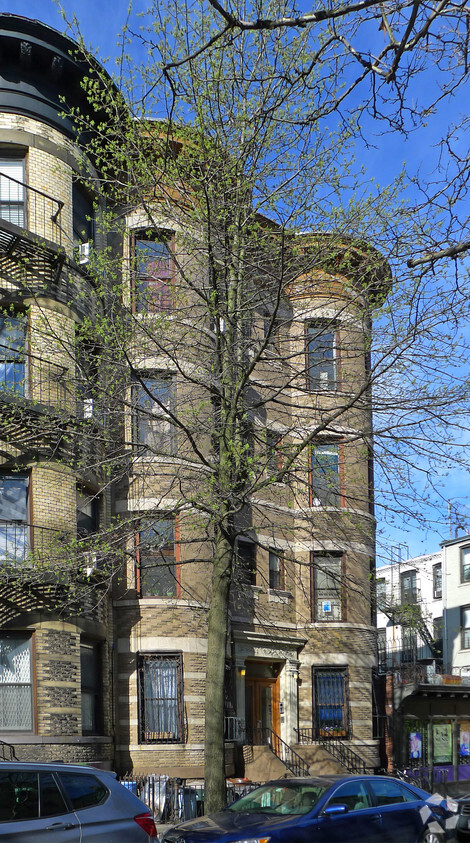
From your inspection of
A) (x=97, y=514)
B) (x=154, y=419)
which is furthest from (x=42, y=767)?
(x=97, y=514)

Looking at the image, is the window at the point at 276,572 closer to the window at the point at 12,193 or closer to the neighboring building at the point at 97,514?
the neighboring building at the point at 97,514

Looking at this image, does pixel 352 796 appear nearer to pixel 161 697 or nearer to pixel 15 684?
pixel 15 684

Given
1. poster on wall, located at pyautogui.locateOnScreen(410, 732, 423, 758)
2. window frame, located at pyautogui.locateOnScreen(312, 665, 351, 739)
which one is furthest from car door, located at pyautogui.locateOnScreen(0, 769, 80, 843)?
poster on wall, located at pyautogui.locateOnScreen(410, 732, 423, 758)

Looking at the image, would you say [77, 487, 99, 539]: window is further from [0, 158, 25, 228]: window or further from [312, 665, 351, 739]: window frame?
[312, 665, 351, 739]: window frame

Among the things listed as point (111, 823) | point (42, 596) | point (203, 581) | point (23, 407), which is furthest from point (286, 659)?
point (111, 823)

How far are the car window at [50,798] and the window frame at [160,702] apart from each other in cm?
1322

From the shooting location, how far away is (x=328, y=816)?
10609mm

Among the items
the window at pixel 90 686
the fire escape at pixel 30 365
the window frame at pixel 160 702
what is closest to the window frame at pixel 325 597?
the window frame at pixel 160 702

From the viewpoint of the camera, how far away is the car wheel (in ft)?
38.0

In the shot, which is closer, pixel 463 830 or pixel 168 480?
pixel 463 830

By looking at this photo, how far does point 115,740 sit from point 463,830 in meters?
8.77

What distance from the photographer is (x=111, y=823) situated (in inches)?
328

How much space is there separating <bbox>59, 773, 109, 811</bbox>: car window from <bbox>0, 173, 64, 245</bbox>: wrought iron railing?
13.7 m

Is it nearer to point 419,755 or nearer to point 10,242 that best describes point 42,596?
point 10,242
